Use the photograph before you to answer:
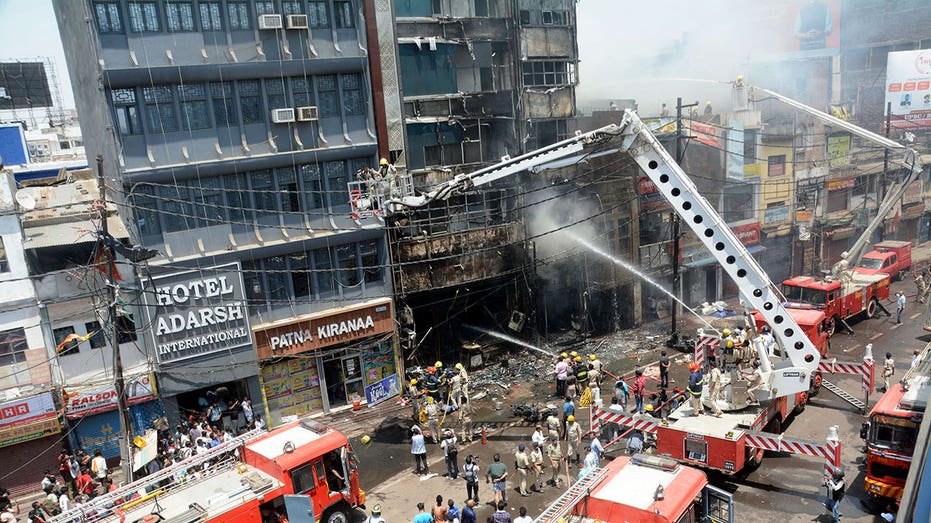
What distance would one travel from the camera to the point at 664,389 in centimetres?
2056

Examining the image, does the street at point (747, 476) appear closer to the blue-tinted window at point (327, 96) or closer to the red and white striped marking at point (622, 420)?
the red and white striped marking at point (622, 420)

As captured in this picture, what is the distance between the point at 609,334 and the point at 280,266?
1493cm

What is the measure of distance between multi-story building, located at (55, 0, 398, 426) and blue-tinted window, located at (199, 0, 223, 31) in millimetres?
38

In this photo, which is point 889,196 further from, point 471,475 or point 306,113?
point 306,113

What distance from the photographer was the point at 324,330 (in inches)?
869

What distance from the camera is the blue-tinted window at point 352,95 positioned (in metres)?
22.3

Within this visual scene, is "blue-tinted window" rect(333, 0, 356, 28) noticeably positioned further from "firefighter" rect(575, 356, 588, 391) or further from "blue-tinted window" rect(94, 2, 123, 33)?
"firefighter" rect(575, 356, 588, 391)

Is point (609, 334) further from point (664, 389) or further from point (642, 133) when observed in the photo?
point (642, 133)

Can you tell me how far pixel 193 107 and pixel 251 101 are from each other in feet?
5.84

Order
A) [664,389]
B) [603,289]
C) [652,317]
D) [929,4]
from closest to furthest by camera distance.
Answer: [664,389] < [603,289] < [652,317] < [929,4]

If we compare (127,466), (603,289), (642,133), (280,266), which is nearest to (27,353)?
(127,466)

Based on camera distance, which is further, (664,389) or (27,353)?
(664,389)

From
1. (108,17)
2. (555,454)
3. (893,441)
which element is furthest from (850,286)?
(108,17)

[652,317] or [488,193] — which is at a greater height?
[488,193]
